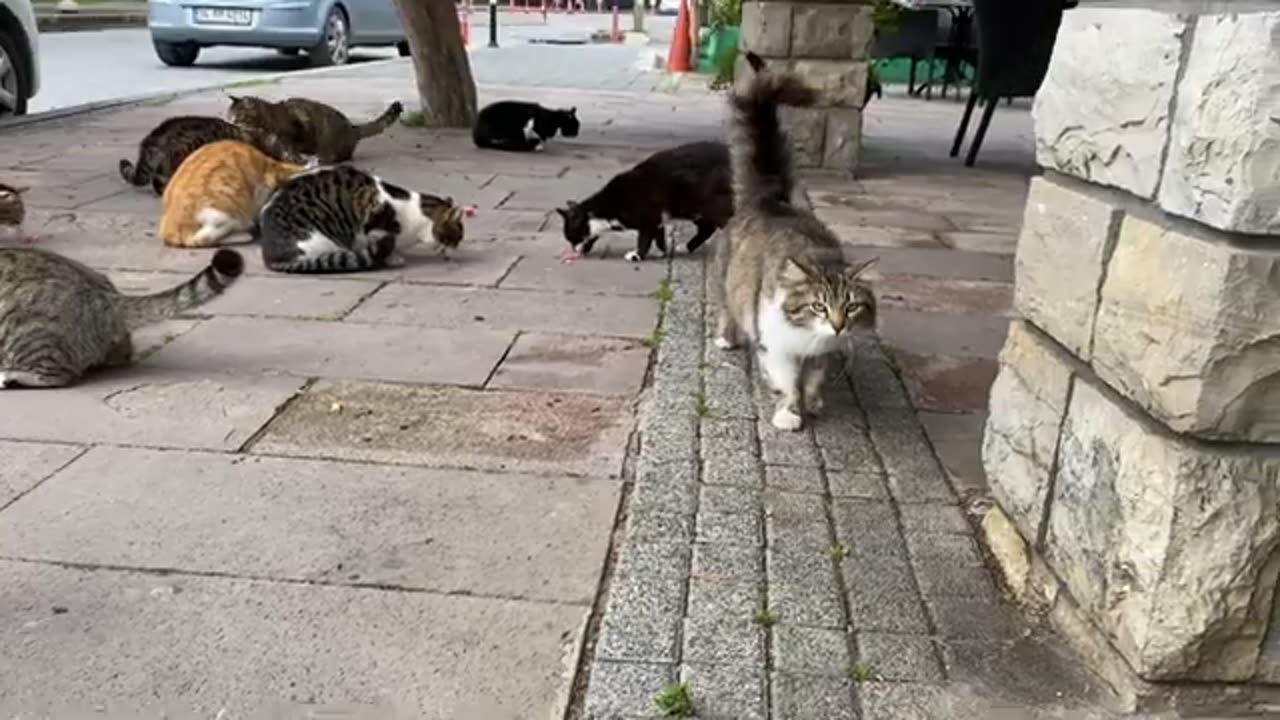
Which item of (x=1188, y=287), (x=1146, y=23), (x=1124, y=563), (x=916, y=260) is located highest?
(x=1146, y=23)

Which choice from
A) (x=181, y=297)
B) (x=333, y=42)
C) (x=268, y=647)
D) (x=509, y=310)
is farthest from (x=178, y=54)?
(x=268, y=647)

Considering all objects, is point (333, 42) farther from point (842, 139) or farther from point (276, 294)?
point (276, 294)

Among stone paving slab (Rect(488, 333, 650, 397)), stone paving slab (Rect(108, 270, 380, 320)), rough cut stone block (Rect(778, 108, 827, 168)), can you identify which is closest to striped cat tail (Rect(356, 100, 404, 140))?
rough cut stone block (Rect(778, 108, 827, 168))

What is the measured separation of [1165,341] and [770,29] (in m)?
6.57

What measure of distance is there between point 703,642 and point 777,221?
2.01 m

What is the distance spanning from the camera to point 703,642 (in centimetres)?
227

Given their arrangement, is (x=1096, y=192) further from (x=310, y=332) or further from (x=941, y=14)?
(x=941, y=14)

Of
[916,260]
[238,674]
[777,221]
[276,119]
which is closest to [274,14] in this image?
[276,119]

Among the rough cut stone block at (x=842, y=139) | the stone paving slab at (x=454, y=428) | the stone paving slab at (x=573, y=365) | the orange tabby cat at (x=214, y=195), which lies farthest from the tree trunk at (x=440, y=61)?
the stone paving slab at (x=454, y=428)

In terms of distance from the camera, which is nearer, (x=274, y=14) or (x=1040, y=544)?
(x=1040, y=544)

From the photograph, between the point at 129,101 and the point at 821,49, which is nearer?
the point at 821,49

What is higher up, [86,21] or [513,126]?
[513,126]

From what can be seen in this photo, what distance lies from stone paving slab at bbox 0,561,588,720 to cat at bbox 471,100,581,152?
7025 mm

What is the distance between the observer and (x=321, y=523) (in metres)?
2.78
